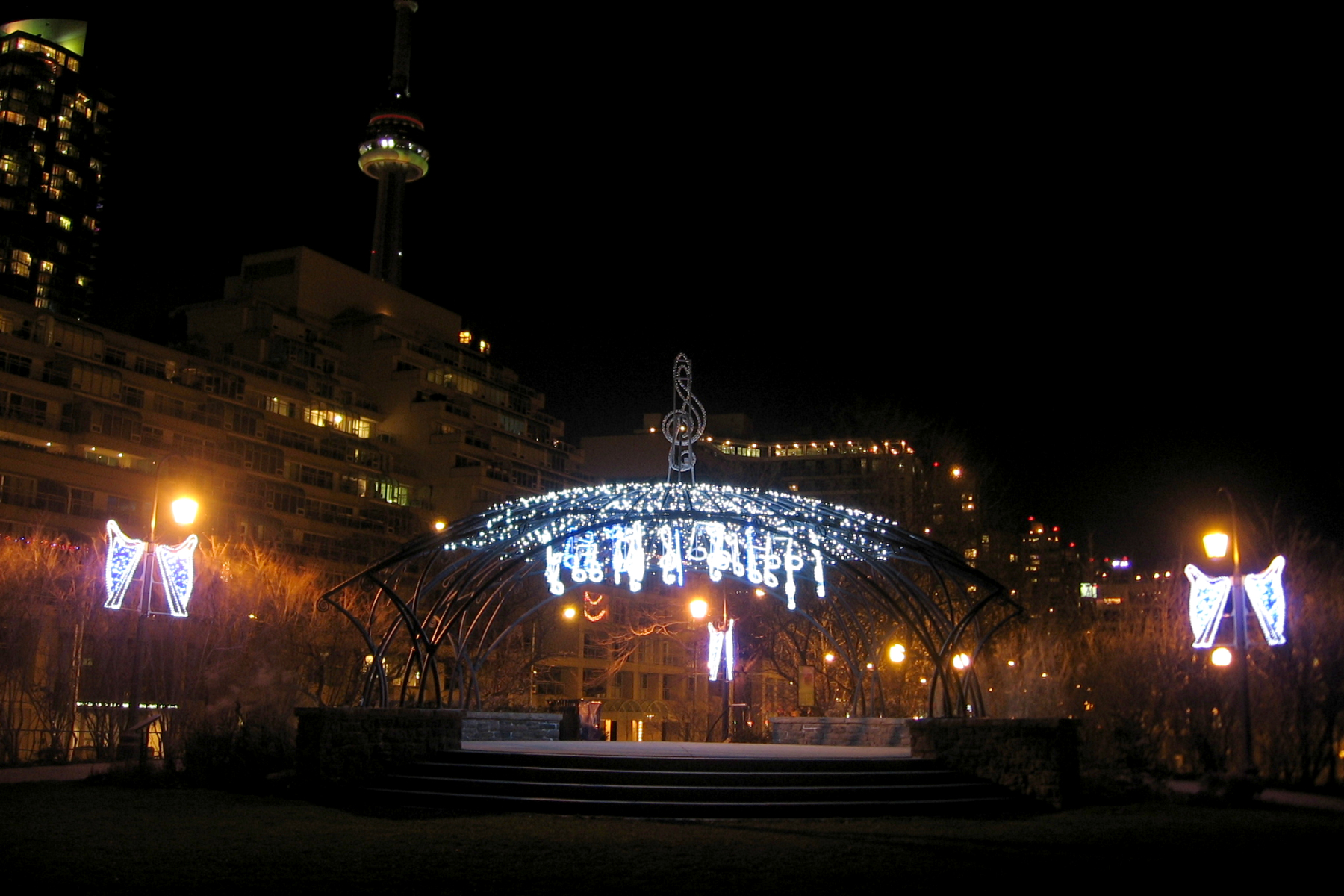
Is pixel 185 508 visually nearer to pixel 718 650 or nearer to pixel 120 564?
pixel 120 564

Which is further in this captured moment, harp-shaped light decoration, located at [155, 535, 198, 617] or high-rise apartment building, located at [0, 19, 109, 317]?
high-rise apartment building, located at [0, 19, 109, 317]

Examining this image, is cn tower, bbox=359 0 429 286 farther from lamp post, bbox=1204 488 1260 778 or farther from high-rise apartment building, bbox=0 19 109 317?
lamp post, bbox=1204 488 1260 778

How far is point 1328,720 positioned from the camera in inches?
942

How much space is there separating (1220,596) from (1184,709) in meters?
6.71

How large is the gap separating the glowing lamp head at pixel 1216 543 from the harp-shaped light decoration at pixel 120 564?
19.6m

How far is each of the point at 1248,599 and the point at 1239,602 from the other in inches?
111

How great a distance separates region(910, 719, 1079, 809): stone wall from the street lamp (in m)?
4.87

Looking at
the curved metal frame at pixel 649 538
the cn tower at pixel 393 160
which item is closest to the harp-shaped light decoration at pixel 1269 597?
the curved metal frame at pixel 649 538

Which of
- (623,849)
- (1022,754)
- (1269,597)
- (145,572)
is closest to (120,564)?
(145,572)

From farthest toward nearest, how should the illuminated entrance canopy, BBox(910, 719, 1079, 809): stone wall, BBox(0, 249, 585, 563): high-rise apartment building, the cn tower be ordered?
the cn tower
BBox(0, 249, 585, 563): high-rise apartment building
the illuminated entrance canopy
BBox(910, 719, 1079, 809): stone wall

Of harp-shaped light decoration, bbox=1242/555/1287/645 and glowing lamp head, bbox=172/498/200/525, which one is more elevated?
glowing lamp head, bbox=172/498/200/525

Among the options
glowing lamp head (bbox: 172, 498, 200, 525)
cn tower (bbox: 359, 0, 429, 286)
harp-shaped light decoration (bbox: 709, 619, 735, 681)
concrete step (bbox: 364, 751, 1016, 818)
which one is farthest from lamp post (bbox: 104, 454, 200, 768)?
cn tower (bbox: 359, 0, 429, 286)

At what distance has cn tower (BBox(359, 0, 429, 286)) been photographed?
4545 inches

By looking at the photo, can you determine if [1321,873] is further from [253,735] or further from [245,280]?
[245,280]
